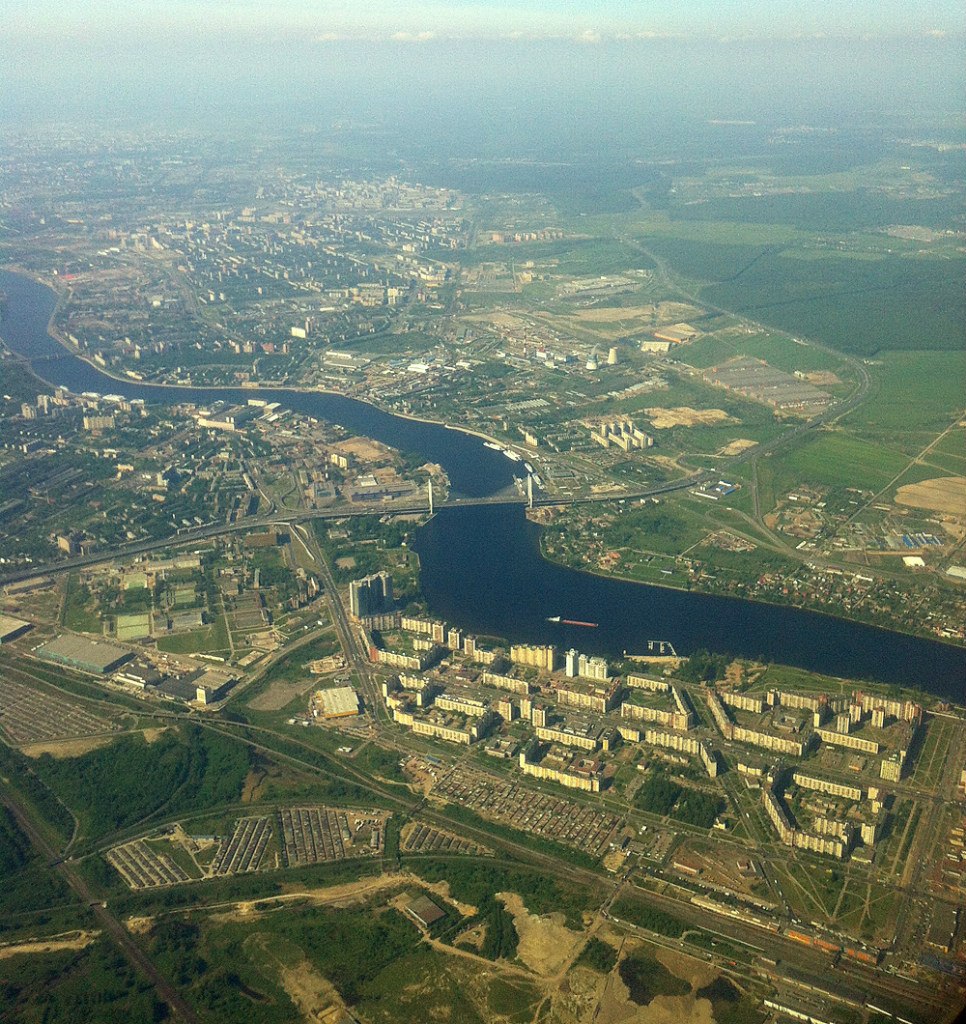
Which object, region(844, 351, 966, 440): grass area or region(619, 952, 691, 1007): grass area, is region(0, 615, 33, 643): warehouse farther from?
region(844, 351, 966, 440): grass area

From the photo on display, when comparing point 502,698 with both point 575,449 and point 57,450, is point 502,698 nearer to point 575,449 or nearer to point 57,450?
point 575,449

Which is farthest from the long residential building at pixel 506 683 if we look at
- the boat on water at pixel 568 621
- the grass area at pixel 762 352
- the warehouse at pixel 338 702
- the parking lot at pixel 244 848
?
the grass area at pixel 762 352

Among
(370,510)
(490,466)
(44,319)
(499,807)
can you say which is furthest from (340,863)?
(44,319)

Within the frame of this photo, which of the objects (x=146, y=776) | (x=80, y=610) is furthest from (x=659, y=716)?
(x=80, y=610)

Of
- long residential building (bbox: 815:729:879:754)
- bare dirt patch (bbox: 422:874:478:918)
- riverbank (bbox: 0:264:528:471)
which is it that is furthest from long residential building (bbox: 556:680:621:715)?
riverbank (bbox: 0:264:528:471)

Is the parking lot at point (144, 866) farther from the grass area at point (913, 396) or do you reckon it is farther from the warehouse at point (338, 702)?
the grass area at point (913, 396)

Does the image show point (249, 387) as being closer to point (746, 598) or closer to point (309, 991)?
point (746, 598)
